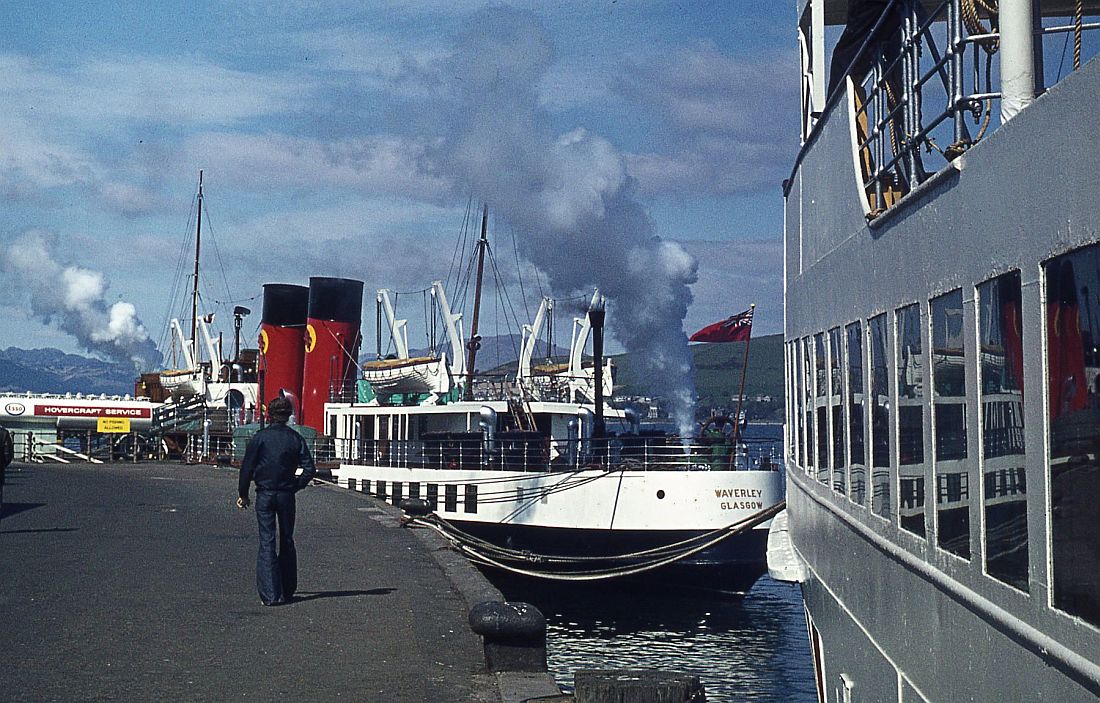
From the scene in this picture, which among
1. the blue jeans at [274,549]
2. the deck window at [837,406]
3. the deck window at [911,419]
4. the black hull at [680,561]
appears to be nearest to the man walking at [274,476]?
the blue jeans at [274,549]

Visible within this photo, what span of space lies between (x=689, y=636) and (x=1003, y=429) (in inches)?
686

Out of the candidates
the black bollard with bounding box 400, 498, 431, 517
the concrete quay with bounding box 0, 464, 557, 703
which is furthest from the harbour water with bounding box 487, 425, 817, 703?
the concrete quay with bounding box 0, 464, 557, 703

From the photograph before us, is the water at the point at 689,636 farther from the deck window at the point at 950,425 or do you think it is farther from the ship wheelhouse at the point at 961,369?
the deck window at the point at 950,425

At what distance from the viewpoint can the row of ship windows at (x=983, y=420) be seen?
3592 millimetres

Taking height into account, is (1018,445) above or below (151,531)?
above

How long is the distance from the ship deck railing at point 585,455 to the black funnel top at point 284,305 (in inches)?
868

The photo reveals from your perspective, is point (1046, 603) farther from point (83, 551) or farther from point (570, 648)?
point (570, 648)

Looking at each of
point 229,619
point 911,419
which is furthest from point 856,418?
point 229,619

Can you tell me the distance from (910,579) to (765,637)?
16.6 metres

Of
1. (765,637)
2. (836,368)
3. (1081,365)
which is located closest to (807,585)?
(836,368)

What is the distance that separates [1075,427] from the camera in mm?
3654

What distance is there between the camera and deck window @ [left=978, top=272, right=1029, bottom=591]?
416cm

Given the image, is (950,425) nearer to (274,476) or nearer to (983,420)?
(983,420)

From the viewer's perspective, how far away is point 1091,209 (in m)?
3.47
